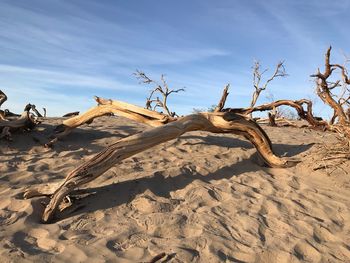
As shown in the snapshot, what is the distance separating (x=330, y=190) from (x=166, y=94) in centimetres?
976

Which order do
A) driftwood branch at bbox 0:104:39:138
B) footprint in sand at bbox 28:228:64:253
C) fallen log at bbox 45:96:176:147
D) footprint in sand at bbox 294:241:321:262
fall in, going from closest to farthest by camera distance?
footprint in sand at bbox 28:228:64:253
footprint in sand at bbox 294:241:321:262
fallen log at bbox 45:96:176:147
driftwood branch at bbox 0:104:39:138

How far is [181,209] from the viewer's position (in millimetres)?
4301

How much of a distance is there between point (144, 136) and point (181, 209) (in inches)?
48.4

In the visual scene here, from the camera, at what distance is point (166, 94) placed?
14500 millimetres

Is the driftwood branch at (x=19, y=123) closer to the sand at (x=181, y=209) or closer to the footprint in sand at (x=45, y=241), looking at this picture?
the sand at (x=181, y=209)

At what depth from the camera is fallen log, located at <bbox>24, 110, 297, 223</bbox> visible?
4.30 m

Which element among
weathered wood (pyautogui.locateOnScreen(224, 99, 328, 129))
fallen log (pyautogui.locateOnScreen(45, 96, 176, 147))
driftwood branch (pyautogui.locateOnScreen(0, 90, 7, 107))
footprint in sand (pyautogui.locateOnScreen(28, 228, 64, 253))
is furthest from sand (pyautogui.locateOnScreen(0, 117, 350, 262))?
weathered wood (pyautogui.locateOnScreen(224, 99, 328, 129))

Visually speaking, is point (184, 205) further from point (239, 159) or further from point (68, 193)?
point (239, 159)

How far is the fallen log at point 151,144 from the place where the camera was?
4.30 m

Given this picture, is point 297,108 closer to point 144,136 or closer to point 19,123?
point 144,136

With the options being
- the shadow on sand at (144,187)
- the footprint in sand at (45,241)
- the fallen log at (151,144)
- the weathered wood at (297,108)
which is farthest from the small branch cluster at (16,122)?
the weathered wood at (297,108)

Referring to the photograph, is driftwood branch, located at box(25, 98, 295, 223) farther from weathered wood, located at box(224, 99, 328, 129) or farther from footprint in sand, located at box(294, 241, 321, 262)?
footprint in sand, located at box(294, 241, 321, 262)

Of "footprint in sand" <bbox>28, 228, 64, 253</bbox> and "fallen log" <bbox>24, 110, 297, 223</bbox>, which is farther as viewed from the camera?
"fallen log" <bbox>24, 110, 297, 223</bbox>

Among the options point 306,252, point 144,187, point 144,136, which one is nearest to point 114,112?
point 144,136
